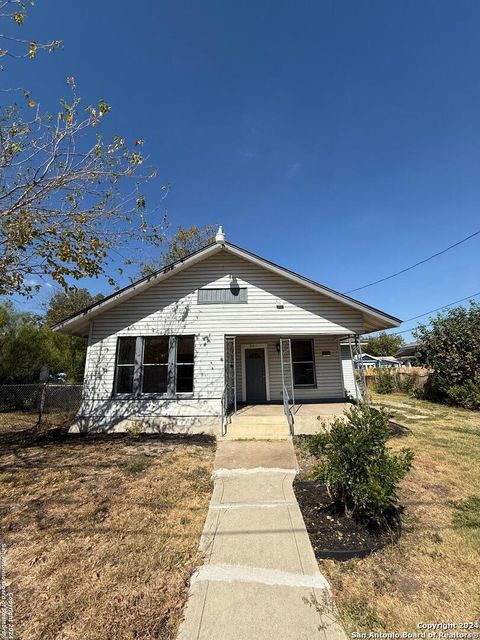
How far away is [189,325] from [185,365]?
135cm

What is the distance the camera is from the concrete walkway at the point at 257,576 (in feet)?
8.39

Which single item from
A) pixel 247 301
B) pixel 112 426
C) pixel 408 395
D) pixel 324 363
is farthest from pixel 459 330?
pixel 112 426

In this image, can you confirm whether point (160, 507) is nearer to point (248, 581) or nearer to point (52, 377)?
point (248, 581)

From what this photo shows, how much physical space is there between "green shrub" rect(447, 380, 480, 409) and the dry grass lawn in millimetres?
9805

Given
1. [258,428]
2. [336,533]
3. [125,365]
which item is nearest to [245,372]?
[258,428]

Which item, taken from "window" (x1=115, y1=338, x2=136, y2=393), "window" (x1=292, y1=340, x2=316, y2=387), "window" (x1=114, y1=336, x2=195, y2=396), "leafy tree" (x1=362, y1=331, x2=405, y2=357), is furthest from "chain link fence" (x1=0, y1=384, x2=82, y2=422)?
"leafy tree" (x1=362, y1=331, x2=405, y2=357)

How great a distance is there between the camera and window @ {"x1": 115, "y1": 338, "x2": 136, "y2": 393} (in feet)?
34.6

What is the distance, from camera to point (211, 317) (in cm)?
1073

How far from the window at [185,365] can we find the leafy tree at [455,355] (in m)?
12.6

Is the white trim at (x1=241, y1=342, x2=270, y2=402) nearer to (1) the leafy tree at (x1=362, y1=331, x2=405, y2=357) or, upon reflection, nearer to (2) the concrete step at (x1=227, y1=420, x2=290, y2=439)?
(2) the concrete step at (x1=227, y1=420, x2=290, y2=439)

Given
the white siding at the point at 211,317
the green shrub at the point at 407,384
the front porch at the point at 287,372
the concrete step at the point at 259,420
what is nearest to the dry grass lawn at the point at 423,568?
the concrete step at the point at 259,420

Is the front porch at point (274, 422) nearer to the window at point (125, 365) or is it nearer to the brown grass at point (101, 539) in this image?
the brown grass at point (101, 539)

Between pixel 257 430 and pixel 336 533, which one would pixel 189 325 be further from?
pixel 336 533

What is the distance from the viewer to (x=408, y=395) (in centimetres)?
1969
